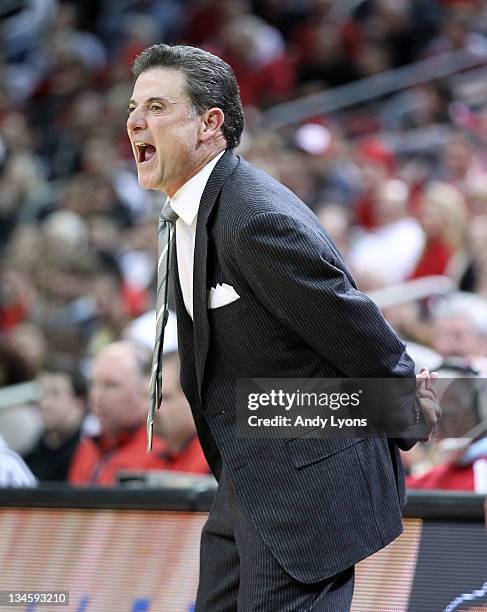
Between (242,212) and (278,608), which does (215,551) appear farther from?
(242,212)

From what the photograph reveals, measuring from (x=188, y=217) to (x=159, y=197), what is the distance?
722cm

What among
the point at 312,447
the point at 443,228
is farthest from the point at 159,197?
the point at 312,447

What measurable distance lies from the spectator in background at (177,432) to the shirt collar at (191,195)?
2.29m

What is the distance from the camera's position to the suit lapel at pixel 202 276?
2416mm

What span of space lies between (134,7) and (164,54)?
11340 millimetres

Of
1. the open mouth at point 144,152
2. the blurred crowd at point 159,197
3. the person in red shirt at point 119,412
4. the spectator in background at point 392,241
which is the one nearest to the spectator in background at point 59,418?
the blurred crowd at point 159,197

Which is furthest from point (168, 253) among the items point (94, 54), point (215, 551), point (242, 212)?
point (94, 54)

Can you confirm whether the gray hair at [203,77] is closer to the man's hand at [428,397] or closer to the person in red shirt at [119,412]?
the man's hand at [428,397]

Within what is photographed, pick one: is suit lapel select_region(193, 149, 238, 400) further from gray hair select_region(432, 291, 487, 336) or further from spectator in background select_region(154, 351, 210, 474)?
gray hair select_region(432, 291, 487, 336)

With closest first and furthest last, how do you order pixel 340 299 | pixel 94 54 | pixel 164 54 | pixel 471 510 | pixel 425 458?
pixel 340 299, pixel 164 54, pixel 471 510, pixel 425 458, pixel 94 54

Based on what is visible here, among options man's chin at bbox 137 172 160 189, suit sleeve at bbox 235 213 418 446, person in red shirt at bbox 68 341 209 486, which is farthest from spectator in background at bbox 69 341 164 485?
suit sleeve at bbox 235 213 418 446

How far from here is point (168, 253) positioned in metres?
2.59

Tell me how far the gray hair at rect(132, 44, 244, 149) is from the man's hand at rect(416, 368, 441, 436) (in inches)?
25.4

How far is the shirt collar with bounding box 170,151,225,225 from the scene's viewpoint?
2.51 metres
